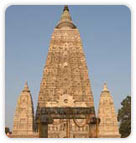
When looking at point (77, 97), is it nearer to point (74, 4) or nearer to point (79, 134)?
point (79, 134)

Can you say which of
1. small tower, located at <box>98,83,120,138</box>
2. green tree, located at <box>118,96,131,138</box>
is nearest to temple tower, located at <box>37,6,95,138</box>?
small tower, located at <box>98,83,120,138</box>

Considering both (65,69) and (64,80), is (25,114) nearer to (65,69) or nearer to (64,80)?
(64,80)

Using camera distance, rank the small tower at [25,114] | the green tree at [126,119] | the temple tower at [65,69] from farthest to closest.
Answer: the small tower at [25,114], the temple tower at [65,69], the green tree at [126,119]

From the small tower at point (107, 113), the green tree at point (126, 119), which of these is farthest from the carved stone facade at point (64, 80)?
the green tree at point (126, 119)

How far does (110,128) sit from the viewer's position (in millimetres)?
16344

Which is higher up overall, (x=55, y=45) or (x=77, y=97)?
(x=55, y=45)

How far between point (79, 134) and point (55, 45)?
549 centimetres

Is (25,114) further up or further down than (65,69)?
further down

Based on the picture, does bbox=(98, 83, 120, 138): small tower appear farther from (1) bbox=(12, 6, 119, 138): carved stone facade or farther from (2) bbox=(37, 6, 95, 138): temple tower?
(2) bbox=(37, 6, 95, 138): temple tower

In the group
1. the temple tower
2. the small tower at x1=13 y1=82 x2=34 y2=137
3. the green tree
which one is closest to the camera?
the green tree

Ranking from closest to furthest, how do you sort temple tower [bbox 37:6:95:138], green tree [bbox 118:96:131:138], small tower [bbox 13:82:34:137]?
green tree [bbox 118:96:131:138]
temple tower [bbox 37:6:95:138]
small tower [bbox 13:82:34:137]

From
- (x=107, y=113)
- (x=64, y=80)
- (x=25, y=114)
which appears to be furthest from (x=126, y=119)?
(x=25, y=114)

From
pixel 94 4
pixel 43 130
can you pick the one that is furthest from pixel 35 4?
pixel 43 130

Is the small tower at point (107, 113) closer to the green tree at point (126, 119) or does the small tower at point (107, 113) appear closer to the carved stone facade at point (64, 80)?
the carved stone facade at point (64, 80)
